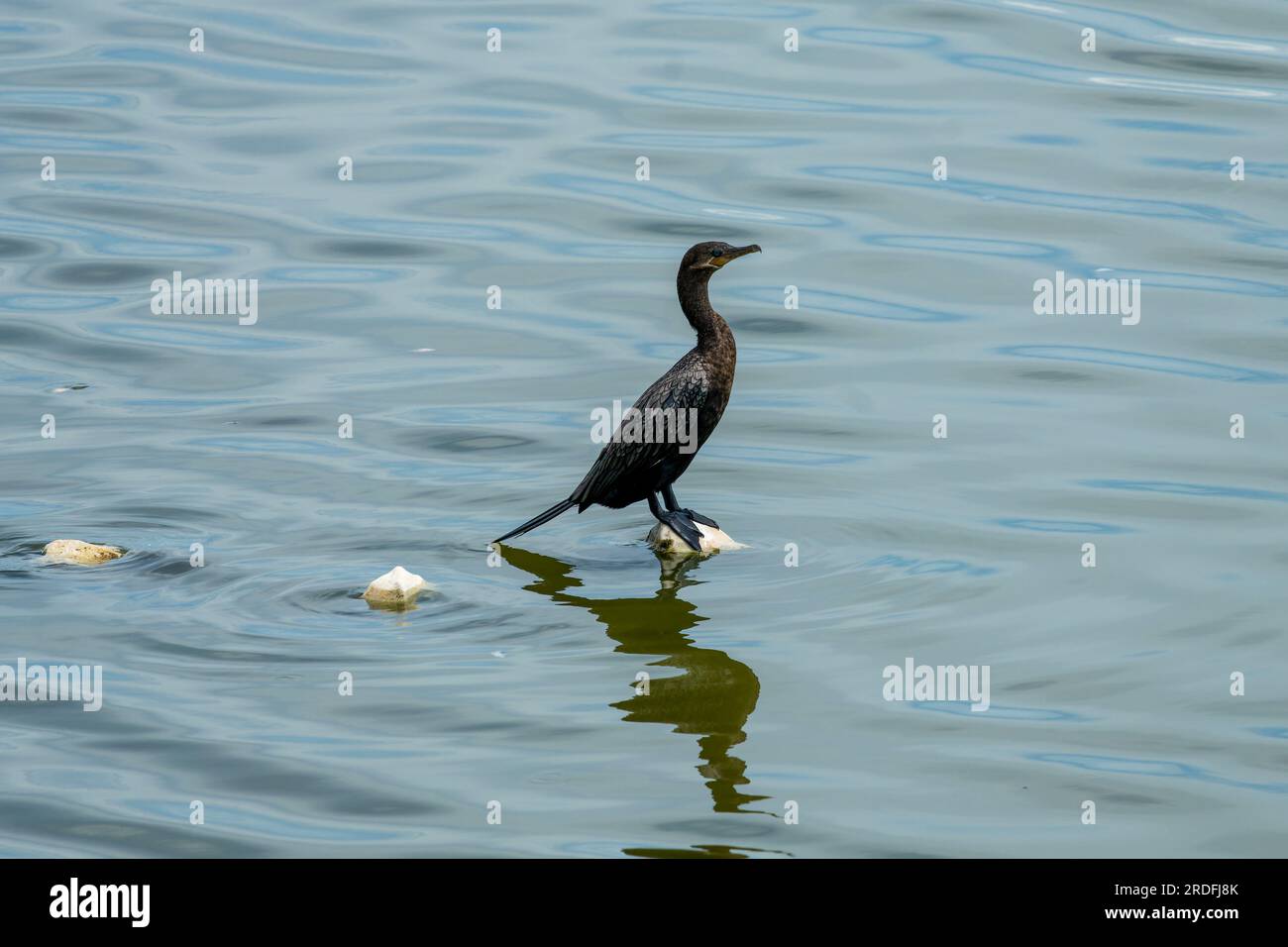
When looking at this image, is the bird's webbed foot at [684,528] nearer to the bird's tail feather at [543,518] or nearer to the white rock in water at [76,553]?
the bird's tail feather at [543,518]

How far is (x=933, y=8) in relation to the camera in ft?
62.0

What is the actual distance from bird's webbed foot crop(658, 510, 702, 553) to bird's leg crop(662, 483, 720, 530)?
63mm

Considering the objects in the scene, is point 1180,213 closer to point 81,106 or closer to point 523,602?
point 523,602

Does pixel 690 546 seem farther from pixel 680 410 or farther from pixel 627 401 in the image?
pixel 627 401

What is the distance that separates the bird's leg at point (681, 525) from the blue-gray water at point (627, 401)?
0.68 feet

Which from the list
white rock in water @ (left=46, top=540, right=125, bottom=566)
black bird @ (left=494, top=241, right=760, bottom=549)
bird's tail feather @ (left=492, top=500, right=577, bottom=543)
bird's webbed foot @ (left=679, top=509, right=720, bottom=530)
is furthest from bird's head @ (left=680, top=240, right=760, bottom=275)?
white rock in water @ (left=46, top=540, right=125, bottom=566)

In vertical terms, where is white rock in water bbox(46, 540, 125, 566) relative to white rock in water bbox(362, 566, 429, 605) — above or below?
above

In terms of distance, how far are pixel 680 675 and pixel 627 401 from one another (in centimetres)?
381

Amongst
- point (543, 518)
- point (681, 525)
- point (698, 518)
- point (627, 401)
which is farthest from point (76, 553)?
point (627, 401)

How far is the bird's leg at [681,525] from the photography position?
334 inches

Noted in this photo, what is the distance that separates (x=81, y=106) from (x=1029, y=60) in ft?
29.5

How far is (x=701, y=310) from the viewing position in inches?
345

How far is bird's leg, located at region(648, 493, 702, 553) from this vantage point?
848 cm

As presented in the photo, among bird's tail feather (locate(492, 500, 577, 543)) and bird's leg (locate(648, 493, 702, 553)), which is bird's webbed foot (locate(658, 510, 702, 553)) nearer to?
bird's leg (locate(648, 493, 702, 553))
